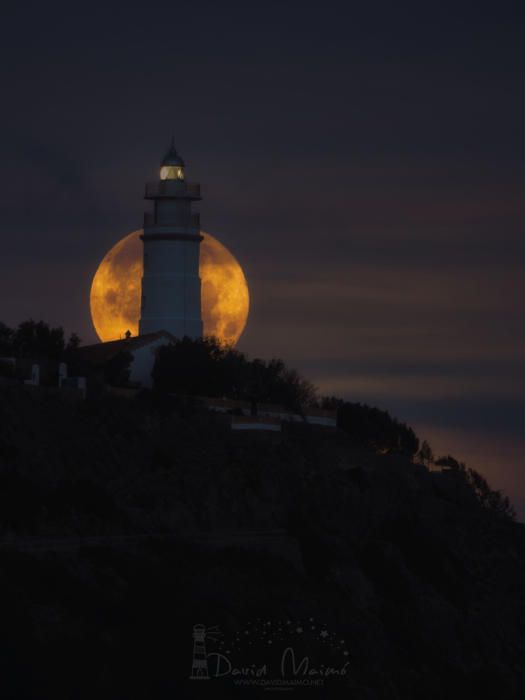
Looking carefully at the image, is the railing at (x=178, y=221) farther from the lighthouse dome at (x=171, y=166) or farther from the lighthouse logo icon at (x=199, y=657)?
the lighthouse logo icon at (x=199, y=657)

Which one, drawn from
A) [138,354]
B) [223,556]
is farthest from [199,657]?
[138,354]

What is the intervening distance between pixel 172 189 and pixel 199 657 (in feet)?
108

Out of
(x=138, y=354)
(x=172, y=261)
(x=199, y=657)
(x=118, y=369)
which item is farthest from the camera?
(x=172, y=261)

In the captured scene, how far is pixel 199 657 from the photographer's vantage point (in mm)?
44875

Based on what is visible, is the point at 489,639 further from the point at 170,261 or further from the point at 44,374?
the point at 170,261

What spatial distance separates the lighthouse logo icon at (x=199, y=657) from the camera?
4422 centimetres

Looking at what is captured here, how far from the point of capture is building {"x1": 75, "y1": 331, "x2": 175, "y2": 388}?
71.4 metres

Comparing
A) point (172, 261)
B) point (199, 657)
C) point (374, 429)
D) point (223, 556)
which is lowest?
point (199, 657)

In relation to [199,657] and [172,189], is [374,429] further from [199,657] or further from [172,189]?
[199,657]

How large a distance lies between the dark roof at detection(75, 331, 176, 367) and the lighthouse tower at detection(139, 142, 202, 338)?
155 cm

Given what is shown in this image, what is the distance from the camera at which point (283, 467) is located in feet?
210

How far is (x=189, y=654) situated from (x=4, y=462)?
11.9m

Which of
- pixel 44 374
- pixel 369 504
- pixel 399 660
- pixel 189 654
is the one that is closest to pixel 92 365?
pixel 44 374

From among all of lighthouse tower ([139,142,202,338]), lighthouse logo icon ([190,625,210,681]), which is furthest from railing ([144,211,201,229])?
lighthouse logo icon ([190,625,210,681])
